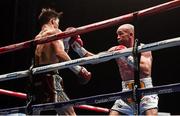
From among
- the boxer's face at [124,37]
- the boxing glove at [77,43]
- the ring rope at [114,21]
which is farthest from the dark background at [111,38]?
the ring rope at [114,21]

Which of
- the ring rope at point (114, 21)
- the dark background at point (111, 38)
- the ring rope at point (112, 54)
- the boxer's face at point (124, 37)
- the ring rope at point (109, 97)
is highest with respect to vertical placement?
the dark background at point (111, 38)

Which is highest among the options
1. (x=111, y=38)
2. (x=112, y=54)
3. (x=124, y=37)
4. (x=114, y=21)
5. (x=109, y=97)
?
(x=111, y=38)

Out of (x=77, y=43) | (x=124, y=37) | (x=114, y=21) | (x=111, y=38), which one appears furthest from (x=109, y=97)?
(x=111, y=38)

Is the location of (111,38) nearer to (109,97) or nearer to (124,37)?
(124,37)

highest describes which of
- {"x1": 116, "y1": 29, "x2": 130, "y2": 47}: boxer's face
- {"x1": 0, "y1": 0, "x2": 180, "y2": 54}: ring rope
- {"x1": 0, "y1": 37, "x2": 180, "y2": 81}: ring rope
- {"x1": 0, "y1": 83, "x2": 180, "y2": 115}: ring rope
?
{"x1": 116, "y1": 29, "x2": 130, "y2": 47}: boxer's face

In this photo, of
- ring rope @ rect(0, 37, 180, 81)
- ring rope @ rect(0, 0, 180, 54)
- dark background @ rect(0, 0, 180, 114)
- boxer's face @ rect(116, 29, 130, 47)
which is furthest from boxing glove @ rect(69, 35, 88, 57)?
dark background @ rect(0, 0, 180, 114)

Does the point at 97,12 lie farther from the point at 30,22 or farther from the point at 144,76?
the point at 144,76

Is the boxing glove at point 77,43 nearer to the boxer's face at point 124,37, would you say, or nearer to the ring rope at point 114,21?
the boxer's face at point 124,37

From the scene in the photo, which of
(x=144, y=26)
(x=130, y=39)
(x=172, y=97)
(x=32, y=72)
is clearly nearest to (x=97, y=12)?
(x=144, y=26)

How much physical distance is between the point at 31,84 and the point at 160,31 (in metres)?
5.07

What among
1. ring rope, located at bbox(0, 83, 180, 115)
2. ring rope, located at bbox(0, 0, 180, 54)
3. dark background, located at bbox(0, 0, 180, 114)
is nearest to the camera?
ring rope, located at bbox(0, 83, 180, 115)

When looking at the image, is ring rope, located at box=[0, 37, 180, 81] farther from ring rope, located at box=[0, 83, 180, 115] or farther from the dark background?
the dark background

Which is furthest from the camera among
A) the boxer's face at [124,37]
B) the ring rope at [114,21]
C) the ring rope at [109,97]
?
the boxer's face at [124,37]

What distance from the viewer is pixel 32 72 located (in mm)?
2670
